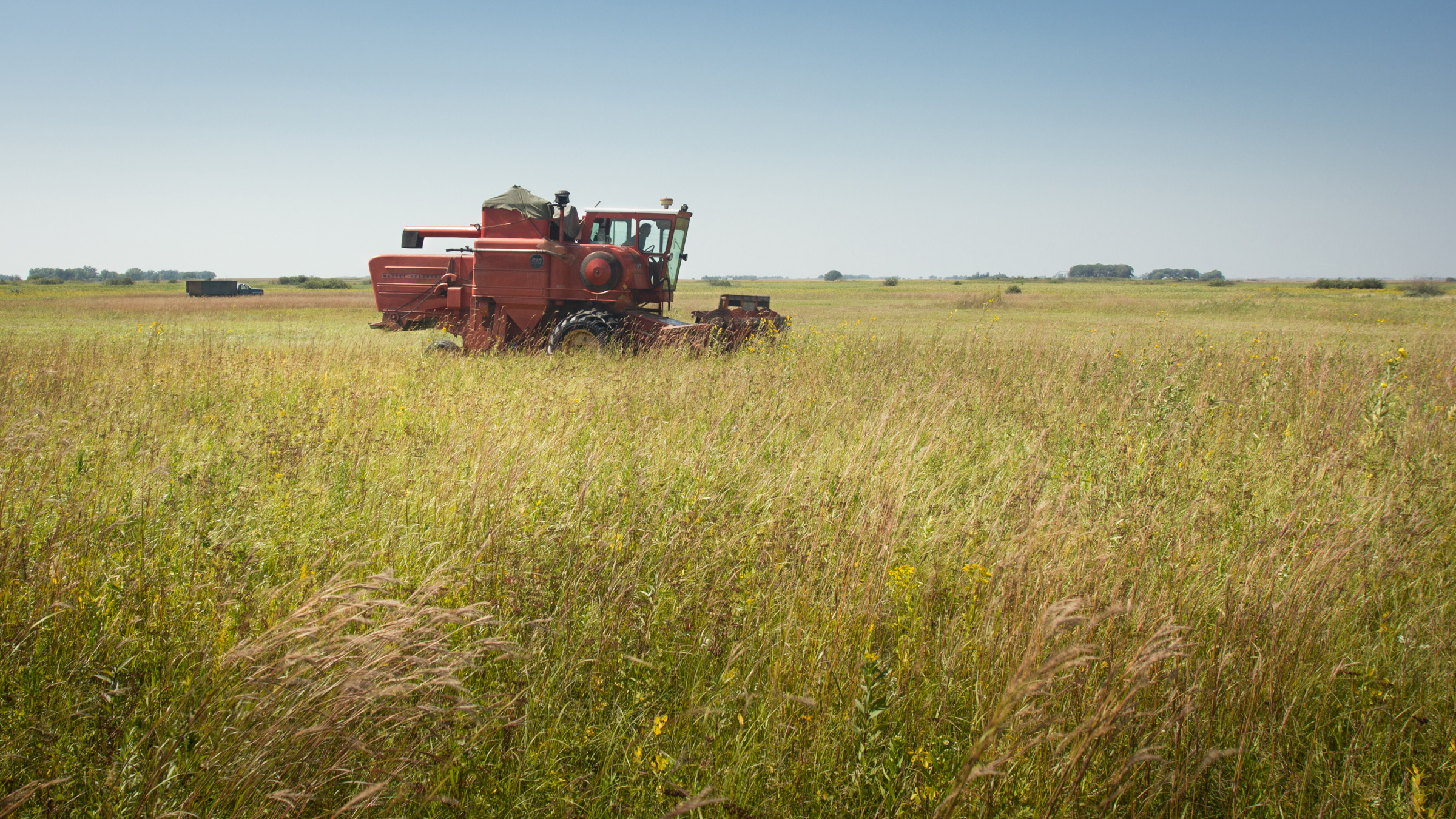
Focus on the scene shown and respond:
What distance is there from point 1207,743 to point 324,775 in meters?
2.54

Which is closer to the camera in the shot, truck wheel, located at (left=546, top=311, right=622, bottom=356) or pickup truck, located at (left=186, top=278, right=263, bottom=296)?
truck wheel, located at (left=546, top=311, right=622, bottom=356)

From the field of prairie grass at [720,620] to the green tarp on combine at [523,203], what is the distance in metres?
7.30

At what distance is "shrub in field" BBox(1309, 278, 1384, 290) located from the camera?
54938 millimetres

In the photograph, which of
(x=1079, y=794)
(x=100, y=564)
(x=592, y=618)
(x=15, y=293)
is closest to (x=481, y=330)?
(x=100, y=564)

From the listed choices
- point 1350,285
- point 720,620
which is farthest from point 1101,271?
point 720,620

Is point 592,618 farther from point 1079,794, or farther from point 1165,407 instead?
point 1165,407

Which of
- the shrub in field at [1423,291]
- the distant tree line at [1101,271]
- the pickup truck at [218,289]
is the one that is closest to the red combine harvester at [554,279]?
the pickup truck at [218,289]

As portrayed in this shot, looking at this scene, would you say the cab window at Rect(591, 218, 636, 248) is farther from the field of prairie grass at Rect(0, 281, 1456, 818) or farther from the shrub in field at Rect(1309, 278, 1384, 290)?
the shrub in field at Rect(1309, 278, 1384, 290)

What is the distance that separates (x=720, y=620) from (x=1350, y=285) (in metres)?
75.1

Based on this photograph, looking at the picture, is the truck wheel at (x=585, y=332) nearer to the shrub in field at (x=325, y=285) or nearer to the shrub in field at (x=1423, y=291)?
the shrub in field at (x=1423, y=291)

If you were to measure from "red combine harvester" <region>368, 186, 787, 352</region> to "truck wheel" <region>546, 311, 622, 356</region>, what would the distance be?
19 mm

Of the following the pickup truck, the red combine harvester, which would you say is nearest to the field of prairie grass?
the red combine harvester

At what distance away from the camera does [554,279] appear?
11930mm

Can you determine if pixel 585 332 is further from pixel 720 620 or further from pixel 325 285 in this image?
pixel 325 285
